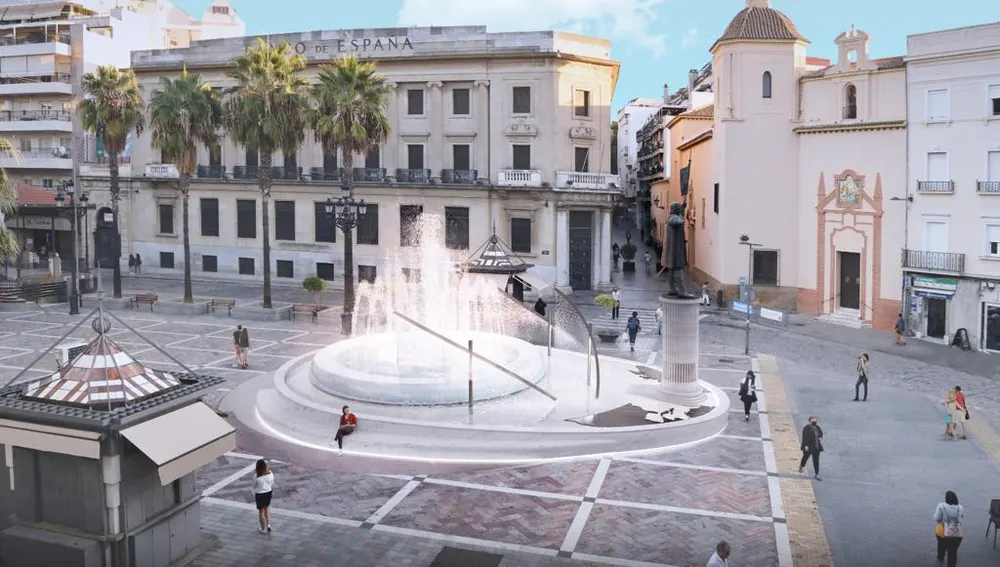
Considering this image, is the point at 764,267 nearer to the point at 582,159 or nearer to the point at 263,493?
the point at 582,159

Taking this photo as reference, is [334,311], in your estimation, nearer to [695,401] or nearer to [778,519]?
[695,401]

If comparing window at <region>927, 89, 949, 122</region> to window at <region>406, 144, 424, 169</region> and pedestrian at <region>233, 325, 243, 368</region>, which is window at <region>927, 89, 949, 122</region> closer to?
window at <region>406, 144, 424, 169</region>

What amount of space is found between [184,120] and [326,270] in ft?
42.5

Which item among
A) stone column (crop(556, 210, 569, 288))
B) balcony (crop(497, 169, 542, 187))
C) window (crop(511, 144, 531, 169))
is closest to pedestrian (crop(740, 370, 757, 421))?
stone column (crop(556, 210, 569, 288))

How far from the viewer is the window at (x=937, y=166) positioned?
112 feet

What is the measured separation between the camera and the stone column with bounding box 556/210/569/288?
1726 inches

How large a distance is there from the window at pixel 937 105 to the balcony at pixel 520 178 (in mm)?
17705

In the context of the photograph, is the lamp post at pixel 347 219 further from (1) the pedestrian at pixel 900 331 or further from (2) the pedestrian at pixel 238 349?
(1) the pedestrian at pixel 900 331

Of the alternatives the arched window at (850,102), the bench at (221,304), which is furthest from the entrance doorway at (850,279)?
the bench at (221,304)

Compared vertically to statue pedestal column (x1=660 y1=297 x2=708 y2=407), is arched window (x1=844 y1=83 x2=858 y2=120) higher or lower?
higher

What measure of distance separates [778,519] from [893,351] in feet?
66.5

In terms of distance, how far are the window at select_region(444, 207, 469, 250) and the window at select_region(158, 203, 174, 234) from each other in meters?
17.7

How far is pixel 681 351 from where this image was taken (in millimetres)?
21062

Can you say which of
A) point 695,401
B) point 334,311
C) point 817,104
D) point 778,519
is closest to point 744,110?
point 817,104
